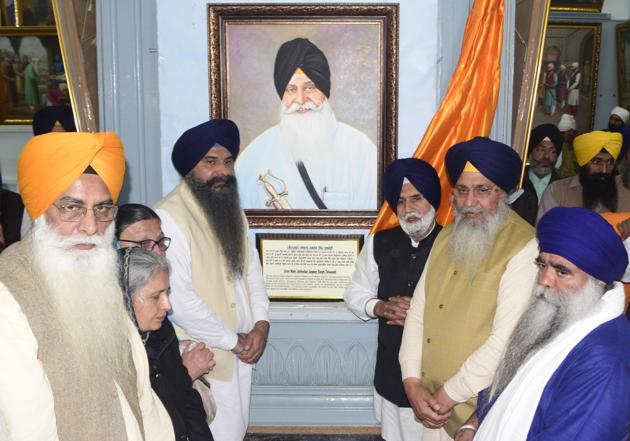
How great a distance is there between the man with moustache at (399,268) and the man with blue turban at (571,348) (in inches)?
38.8

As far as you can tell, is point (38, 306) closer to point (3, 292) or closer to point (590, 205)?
point (3, 292)

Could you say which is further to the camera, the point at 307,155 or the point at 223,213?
the point at 307,155

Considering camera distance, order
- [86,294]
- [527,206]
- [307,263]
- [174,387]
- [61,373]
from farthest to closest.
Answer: [527,206] < [307,263] < [174,387] < [86,294] < [61,373]

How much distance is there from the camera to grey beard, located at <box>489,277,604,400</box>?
6.95 ft

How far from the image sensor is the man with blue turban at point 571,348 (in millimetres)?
1897

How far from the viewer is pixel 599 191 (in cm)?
442

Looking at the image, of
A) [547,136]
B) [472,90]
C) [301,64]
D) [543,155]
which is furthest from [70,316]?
[547,136]

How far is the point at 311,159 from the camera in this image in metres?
4.12

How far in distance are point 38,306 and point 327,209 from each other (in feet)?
8.31

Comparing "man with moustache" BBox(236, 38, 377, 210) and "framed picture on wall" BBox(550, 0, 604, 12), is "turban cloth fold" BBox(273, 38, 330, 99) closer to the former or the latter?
"man with moustache" BBox(236, 38, 377, 210)

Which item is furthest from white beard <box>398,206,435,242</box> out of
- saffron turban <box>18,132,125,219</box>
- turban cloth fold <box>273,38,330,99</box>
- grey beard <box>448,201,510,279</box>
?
saffron turban <box>18,132,125,219</box>

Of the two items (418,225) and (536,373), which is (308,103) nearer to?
(418,225)

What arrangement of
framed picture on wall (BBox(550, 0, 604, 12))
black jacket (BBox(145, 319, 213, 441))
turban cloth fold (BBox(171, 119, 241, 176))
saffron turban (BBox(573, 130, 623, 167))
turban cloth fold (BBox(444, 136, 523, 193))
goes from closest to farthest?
black jacket (BBox(145, 319, 213, 441)), turban cloth fold (BBox(444, 136, 523, 193)), turban cloth fold (BBox(171, 119, 241, 176)), saffron turban (BBox(573, 130, 623, 167)), framed picture on wall (BBox(550, 0, 604, 12))

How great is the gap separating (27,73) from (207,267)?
4.77 metres
